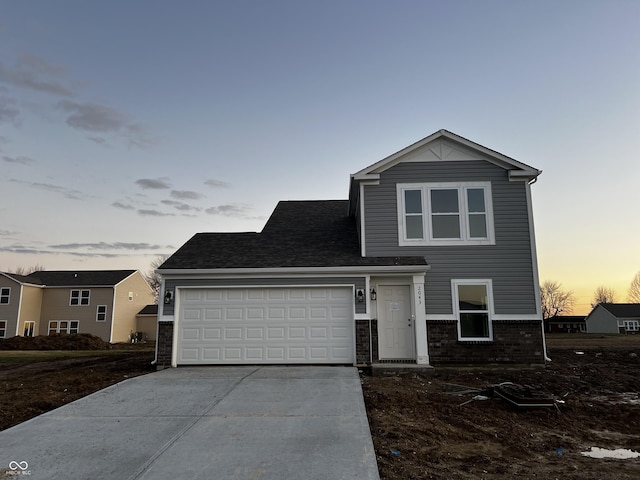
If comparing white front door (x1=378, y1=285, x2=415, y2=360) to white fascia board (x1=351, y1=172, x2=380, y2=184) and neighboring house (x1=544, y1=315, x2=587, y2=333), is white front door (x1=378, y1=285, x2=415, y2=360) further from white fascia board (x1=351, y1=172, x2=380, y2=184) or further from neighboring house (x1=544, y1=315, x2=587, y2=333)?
neighboring house (x1=544, y1=315, x2=587, y2=333)

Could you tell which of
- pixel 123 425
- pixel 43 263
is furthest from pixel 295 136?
pixel 43 263

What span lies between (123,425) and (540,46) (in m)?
14.8

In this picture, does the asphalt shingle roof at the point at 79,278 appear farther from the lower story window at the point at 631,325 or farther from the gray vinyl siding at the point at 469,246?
the lower story window at the point at 631,325

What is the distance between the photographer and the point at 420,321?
36.6 ft

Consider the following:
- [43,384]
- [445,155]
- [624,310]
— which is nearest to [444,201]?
[445,155]

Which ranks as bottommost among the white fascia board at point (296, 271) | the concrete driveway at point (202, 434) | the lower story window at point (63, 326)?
the concrete driveway at point (202, 434)

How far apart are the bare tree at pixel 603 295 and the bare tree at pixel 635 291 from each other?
13321 millimetres

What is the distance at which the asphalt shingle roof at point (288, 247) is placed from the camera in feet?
37.9

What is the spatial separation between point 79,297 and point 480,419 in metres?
35.2

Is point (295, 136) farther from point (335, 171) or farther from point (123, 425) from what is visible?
point (123, 425)

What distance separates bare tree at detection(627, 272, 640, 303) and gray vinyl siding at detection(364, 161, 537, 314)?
259ft

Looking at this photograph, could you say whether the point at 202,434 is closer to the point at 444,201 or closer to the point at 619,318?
the point at 444,201

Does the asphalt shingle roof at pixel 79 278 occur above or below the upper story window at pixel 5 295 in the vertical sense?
above

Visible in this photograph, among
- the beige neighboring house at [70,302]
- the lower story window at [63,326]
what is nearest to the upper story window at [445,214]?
the beige neighboring house at [70,302]
